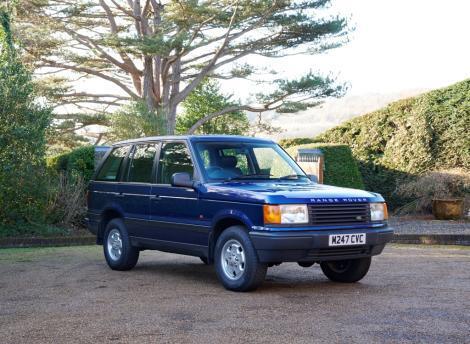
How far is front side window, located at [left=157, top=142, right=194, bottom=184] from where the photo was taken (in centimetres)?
983

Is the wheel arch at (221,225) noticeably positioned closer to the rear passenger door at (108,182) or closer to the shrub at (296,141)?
the rear passenger door at (108,182)

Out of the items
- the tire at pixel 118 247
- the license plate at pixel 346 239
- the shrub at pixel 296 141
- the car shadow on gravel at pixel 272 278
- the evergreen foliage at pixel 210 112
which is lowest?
the car shadow on gravel at pixel 272 278

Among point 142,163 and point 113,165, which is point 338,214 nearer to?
point 142,163

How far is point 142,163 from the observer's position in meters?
10.7

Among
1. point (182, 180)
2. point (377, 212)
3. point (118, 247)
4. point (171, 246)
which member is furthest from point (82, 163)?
point (377, 212)

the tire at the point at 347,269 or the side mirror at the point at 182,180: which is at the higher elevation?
the side mirror at the point at 182,180

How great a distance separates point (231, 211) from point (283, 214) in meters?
0.70

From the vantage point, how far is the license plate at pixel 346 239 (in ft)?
27.6

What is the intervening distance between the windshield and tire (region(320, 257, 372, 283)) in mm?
1145

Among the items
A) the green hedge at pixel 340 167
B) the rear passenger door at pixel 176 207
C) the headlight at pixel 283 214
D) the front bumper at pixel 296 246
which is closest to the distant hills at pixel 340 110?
the green hedge at pixel 340 167

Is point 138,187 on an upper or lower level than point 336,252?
upper

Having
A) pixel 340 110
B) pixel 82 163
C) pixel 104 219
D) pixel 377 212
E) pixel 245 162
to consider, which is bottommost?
pixel 104 219

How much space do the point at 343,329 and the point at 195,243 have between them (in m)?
3.20

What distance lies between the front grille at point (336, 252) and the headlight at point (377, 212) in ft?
1.29
